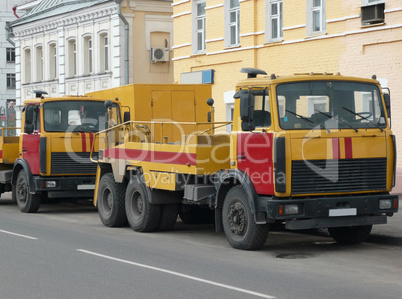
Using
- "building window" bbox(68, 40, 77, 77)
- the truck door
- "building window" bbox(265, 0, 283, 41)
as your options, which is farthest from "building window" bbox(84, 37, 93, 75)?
the truck door

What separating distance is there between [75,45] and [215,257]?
1134 inches

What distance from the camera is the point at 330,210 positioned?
462 inches

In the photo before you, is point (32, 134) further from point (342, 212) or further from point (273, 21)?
point (273, 21)

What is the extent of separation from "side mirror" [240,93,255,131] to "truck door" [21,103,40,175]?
302 inches

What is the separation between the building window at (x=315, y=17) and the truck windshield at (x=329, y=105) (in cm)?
1119

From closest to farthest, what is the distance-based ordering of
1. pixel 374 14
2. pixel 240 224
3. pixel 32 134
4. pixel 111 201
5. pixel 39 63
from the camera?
pixel 240 224 < pixel 111 201 < pixel 32 134 < pixel 374 14 < pixel 39 63

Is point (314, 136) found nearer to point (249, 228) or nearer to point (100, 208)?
point (249, 228)

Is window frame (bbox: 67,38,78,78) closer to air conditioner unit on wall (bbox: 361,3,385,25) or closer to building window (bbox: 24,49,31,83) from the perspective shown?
building window (bbox: 24,49,31,83)

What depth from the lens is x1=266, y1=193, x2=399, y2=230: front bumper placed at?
11555 mm

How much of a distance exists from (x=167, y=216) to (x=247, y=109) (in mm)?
3563

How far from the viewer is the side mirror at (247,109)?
1184 cm

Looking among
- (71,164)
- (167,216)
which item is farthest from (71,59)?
(167,216)

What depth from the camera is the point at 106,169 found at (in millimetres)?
16406

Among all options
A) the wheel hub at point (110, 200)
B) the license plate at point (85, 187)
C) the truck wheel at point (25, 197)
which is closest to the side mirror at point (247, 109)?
the wheel hub at point (110, 200)
